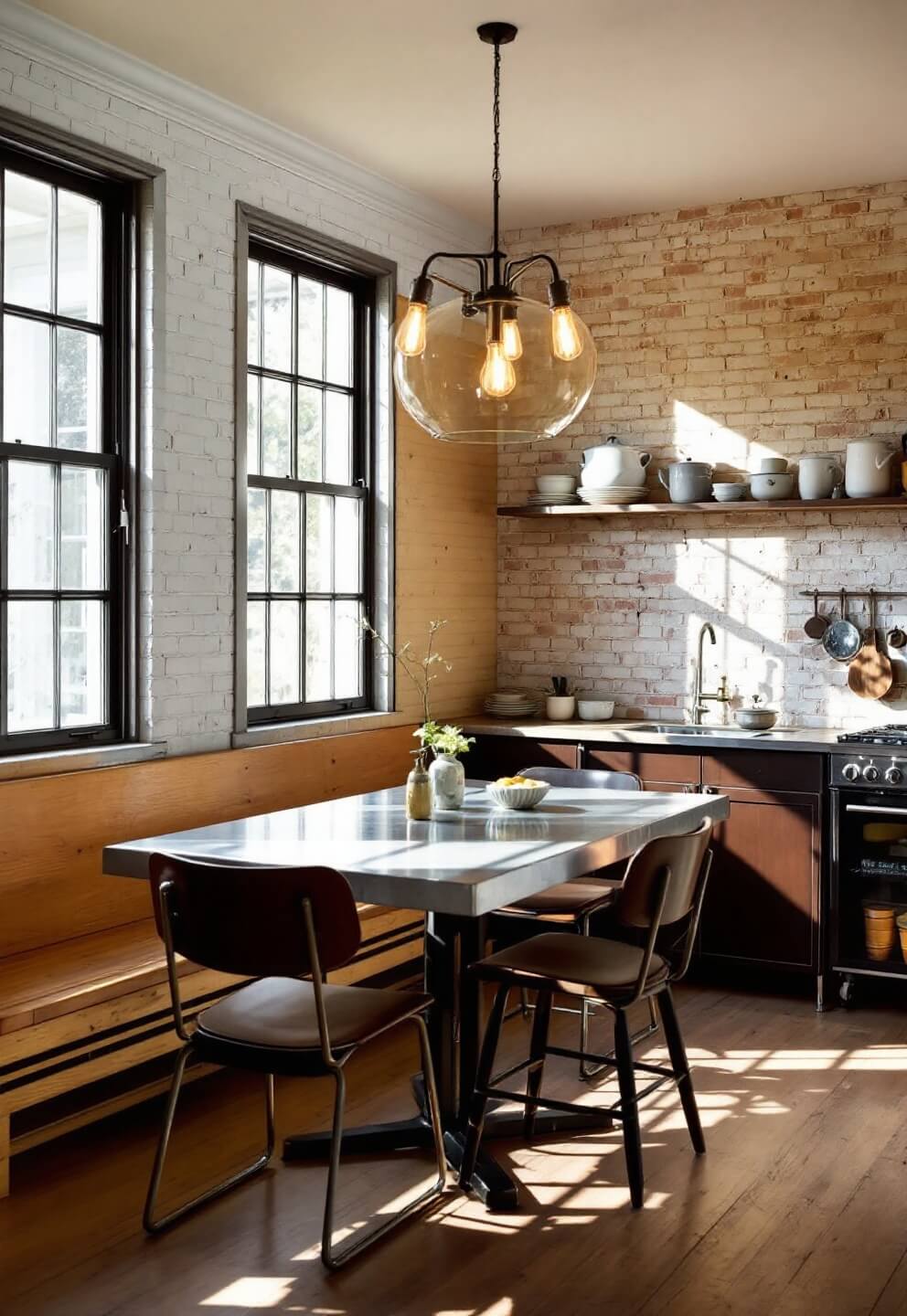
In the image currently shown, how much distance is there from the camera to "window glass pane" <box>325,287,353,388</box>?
5859mm

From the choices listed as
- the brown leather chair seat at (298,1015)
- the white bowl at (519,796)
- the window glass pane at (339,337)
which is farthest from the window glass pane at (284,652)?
the brown leather chair seat at (298,1015)

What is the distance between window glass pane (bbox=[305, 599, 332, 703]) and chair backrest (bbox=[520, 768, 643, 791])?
125 centimetres

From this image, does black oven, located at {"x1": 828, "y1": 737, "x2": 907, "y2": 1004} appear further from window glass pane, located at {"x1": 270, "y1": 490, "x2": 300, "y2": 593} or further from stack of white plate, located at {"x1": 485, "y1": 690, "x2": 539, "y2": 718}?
window glass pane, located at {"x1": 270, "y1": 490, "x2": 300, "y2": 593}

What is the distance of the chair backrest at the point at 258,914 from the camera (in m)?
3.00

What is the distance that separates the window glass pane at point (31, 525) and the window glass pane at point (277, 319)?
1.31 meters

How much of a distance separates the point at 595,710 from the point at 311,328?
215 centimetres

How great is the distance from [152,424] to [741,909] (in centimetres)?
301

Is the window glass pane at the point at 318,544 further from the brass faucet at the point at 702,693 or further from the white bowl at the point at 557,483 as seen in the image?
the brass faucet at the point at 702,693

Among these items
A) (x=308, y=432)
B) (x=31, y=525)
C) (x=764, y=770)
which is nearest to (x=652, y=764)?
(x=764, y=770)

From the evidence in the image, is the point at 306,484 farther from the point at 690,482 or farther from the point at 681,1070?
the point at 681,1070

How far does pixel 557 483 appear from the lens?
6.46m

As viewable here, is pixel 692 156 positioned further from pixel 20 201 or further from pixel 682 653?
pixel 20 201

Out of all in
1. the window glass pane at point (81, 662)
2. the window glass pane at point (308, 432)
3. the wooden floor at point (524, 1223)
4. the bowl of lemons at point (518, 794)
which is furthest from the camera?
the window glass pane at point (308, 432)

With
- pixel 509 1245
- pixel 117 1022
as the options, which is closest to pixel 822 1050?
pixel 509 1245
